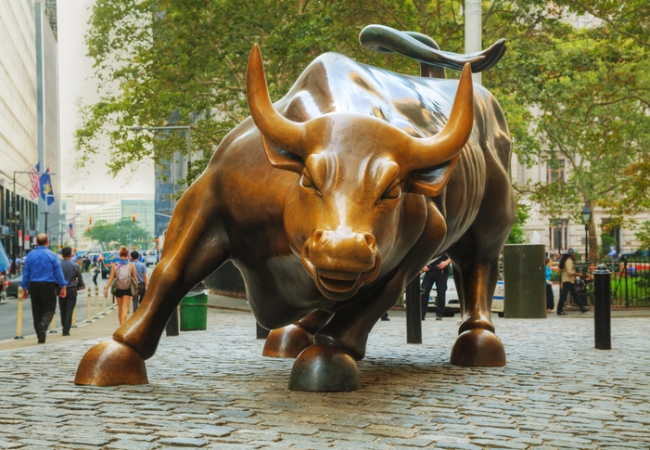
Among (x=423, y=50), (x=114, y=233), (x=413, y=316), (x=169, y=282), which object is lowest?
(x=413, y=316)

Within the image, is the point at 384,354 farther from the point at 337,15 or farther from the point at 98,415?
the point at 337,15

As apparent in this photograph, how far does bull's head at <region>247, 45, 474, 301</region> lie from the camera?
4645 mm

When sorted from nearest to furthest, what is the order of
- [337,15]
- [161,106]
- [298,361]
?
[298,361]
[337,15]
[161,106]

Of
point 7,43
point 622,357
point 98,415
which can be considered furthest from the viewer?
point 7,43

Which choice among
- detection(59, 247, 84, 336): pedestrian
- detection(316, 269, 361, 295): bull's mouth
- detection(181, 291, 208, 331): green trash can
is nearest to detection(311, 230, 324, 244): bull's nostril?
detection(316, 269, 361, 295): bull's mouth

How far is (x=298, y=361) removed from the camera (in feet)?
18.9

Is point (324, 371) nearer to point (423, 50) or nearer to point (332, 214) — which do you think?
point (332, 214)

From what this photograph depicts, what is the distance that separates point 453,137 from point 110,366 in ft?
8.79

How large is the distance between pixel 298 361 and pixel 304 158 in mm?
1468

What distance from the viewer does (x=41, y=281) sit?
12281 mm

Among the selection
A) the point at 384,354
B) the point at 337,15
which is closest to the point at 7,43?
the point at 337,15

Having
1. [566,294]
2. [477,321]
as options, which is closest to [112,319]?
[566,294]

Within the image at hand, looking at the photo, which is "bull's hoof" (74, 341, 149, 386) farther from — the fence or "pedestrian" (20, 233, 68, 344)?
the fence

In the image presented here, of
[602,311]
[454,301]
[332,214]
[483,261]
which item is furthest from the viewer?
[454,301]
